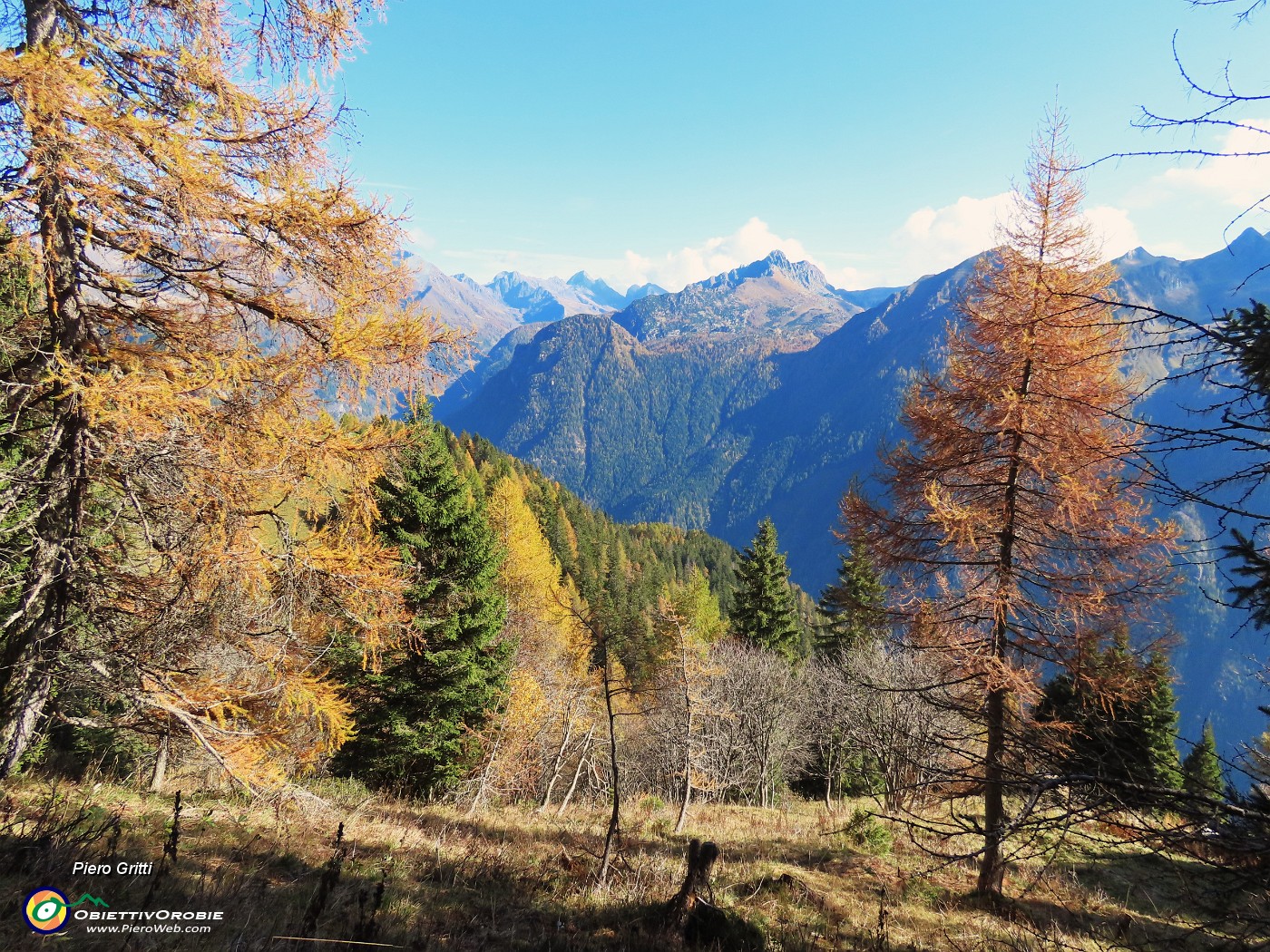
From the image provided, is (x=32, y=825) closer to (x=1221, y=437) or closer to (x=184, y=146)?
(x=184, y=146)

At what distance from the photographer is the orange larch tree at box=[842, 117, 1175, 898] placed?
26.0ft

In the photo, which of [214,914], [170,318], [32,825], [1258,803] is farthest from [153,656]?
[1258,803]

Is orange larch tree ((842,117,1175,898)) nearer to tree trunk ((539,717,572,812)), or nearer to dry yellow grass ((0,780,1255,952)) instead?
dry yellow grass ((0,780,1255,952))

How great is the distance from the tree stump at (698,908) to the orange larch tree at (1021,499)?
14.4 feet

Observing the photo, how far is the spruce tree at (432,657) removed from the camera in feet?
46.2

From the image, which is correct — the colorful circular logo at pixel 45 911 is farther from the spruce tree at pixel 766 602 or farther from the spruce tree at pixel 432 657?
the spruce tree at pixel 766 602

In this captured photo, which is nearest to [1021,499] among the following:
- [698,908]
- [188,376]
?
[698,908]

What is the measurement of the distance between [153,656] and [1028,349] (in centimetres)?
1075

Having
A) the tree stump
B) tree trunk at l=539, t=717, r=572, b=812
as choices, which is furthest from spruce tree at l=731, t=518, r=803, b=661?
the tree stump

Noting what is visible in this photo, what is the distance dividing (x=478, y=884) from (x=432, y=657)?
28.5 ft

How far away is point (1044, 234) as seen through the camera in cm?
855

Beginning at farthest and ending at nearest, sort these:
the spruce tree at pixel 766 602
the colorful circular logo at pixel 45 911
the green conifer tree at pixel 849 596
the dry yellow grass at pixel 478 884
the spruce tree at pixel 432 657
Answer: the spruce tree at pixel 766 602 → the green conifer tree at pixel 849 596 → the spruce tree at pixel 432 657 → the dry yellow grass at pixel 478 884 → the colorful circular logo at pixel 45 911

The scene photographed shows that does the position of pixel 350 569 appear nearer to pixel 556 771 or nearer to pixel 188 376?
pixel 188 376

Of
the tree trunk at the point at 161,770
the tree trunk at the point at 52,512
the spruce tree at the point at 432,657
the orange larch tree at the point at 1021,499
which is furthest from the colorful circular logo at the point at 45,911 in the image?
the spruce tree at the point at 432,657
